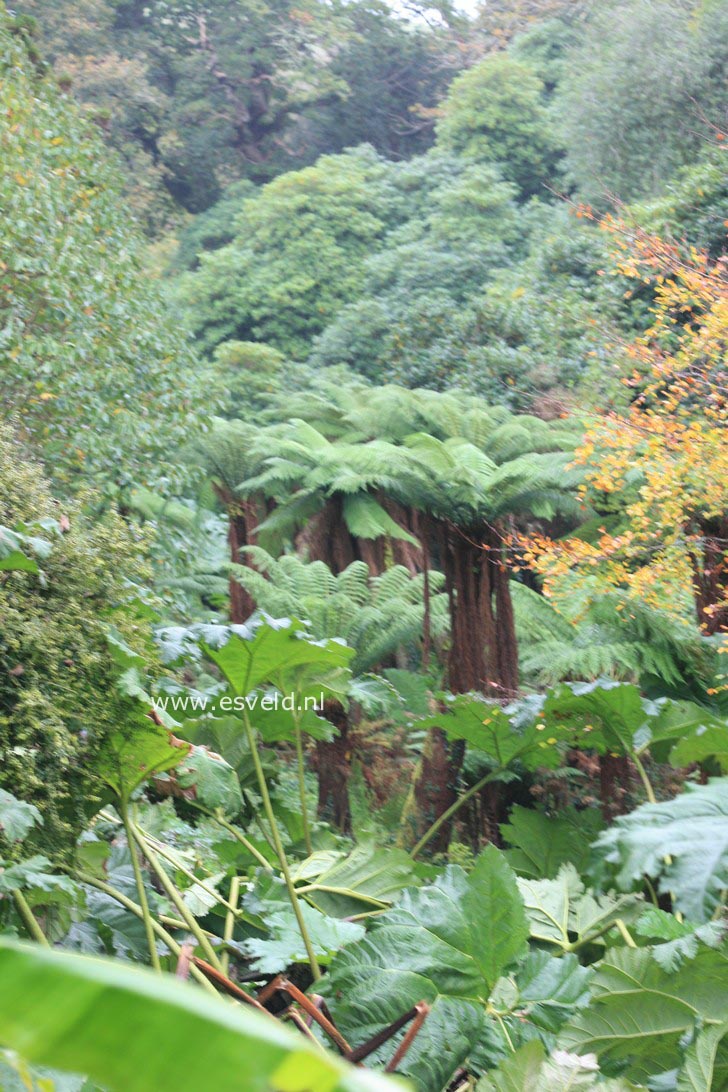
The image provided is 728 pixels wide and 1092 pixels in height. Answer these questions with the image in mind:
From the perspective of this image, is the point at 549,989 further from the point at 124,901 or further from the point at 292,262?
the point at 292,262

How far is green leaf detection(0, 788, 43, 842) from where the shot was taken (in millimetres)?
1544

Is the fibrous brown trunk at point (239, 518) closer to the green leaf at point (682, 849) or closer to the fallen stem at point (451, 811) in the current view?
the fallen stem at point (451, 811)

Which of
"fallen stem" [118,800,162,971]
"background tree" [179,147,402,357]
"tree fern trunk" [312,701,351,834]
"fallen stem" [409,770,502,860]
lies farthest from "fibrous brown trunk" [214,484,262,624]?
"fallen stem" [118,800,162,971]

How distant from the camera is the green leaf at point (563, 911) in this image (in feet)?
8.20

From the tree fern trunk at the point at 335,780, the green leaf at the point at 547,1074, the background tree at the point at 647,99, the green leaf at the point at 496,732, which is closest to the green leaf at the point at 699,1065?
Answer: the green leaf at the point at 547,1074

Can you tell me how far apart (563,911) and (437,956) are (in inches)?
29.7

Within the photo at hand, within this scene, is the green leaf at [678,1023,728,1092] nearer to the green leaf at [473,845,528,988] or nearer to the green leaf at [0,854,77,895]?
the green leaf at [473,845,528,988]

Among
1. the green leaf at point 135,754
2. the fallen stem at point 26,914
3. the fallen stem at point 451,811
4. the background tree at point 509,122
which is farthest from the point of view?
the background tree at point 509,122

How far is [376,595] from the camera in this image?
6.25 m

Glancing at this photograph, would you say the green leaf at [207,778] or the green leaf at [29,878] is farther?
the green leaf at [207,778]

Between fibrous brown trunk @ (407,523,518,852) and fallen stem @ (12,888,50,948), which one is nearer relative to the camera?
fallen stem @ (12,888,50,948)

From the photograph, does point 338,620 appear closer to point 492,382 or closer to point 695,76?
point 492,382

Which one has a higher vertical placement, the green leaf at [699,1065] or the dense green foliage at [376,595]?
the dense green foliage at [376,595]

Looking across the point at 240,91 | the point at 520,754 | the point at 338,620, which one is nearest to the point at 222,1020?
the point at 520,754
